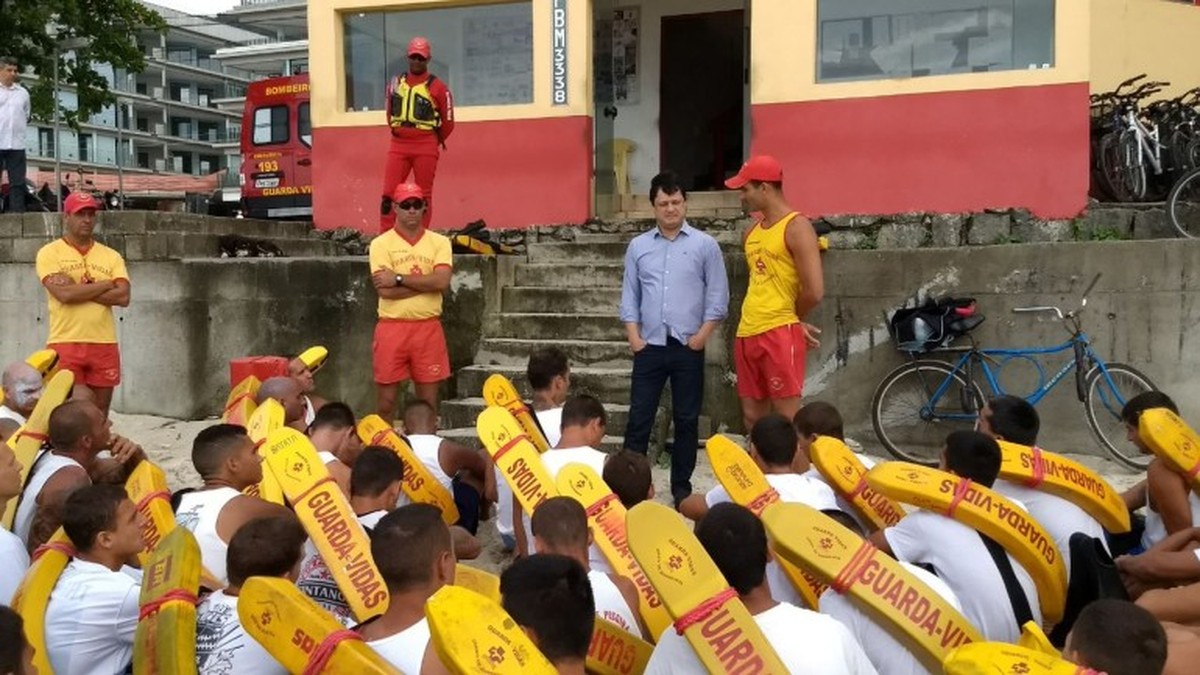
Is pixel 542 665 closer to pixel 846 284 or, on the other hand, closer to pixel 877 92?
pixel 846 284

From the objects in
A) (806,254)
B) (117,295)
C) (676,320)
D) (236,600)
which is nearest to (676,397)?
(676,320)

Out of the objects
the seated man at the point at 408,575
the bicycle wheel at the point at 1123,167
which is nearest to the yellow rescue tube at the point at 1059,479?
the seated man at the point at 408,575

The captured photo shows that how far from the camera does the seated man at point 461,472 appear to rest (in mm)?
4969

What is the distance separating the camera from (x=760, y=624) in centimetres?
247

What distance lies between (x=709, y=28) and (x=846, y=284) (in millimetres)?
4851

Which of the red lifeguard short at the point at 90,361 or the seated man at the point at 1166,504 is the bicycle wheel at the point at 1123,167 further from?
the red lifeguard short at the point at 90,361

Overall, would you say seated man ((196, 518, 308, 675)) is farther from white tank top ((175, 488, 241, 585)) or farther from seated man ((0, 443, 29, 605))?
seated man ((0, 443, 29, 605))

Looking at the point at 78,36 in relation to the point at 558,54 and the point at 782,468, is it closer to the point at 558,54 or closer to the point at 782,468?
the point at 558,54

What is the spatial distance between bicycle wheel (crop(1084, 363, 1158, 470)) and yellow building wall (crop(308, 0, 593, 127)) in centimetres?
473

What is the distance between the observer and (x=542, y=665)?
2.11m

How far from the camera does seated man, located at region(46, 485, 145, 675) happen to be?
9.68 ft

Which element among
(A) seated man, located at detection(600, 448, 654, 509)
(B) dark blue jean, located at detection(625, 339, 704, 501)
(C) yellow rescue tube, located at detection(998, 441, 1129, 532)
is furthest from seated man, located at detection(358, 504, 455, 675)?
(B) dark blue jean, located at detection(625, 339, 704, 501)

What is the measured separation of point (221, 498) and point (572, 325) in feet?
13.9

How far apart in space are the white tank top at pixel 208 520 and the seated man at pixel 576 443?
1113mm
